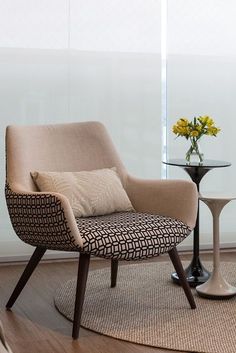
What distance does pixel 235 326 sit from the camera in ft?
11.3

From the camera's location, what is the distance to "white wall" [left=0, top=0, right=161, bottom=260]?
468 cm

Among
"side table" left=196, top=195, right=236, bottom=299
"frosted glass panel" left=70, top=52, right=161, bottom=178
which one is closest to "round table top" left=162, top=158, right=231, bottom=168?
"side table" left=196, top=195, right=236, bottom=299

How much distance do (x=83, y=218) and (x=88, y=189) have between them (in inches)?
6.1

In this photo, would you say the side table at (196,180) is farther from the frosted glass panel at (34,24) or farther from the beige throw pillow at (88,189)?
the frosted glass panel at (34,24)

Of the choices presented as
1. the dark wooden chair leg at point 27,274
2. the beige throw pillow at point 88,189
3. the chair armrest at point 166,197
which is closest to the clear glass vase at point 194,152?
the chair armrest at point 166,197

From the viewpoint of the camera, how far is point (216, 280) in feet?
12.8

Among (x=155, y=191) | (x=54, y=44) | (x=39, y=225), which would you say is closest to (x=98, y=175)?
(x=155, y=191)

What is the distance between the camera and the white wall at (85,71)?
4.68 m

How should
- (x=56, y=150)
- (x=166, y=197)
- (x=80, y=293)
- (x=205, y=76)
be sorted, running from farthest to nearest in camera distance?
(x=205, y=76) → (x=56, y=150) → (x=166, y=197) → (x=80, y=293)

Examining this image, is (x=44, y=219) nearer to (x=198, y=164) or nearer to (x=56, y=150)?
(x=56, y=150)

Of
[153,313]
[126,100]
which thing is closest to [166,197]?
[153,313]

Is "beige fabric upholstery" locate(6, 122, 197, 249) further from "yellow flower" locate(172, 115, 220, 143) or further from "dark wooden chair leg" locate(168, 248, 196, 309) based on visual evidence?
"yellow flower" locate(172, 115, 220, 143)

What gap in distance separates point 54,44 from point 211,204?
155cm

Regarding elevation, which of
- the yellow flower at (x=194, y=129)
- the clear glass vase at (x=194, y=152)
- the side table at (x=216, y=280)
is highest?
the yellow flower at (x=194, y=129)
